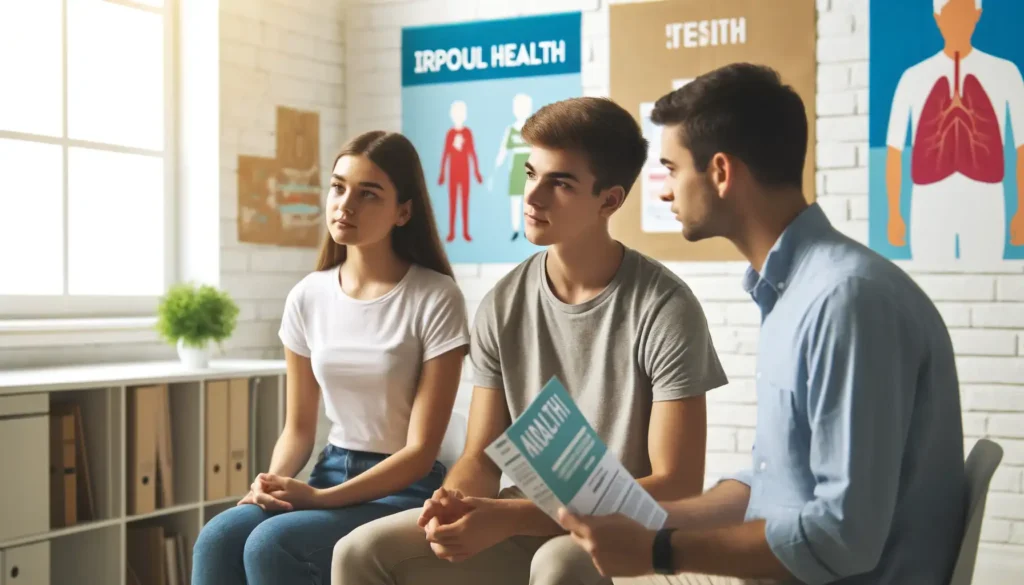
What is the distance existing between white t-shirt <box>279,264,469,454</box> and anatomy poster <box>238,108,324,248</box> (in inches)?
73.3

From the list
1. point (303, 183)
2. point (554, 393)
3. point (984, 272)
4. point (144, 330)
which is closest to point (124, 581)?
point (144, 330)

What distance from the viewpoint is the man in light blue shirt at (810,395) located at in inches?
51.0

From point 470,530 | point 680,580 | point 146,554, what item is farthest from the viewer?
point 146,554

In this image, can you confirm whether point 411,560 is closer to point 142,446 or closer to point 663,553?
point 663,553

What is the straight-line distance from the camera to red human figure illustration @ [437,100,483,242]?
14.3 ft

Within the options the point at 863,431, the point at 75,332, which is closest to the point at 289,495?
the point at 863,431

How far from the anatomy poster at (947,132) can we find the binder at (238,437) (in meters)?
2.08

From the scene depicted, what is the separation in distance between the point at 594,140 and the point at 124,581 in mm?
2021

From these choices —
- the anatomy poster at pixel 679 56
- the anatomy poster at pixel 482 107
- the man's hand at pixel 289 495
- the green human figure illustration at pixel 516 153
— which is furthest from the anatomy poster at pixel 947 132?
the man's hand at pixel 289 495

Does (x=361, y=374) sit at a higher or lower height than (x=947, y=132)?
lower

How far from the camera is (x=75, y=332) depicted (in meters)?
A: 3.56

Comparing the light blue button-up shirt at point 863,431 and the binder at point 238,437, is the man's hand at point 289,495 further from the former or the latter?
the binder at point 238,437

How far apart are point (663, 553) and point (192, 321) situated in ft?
7.82

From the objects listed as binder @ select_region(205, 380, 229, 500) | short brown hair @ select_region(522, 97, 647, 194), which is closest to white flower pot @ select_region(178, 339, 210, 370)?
binder @ select_region(205, 380, 229, 500)
